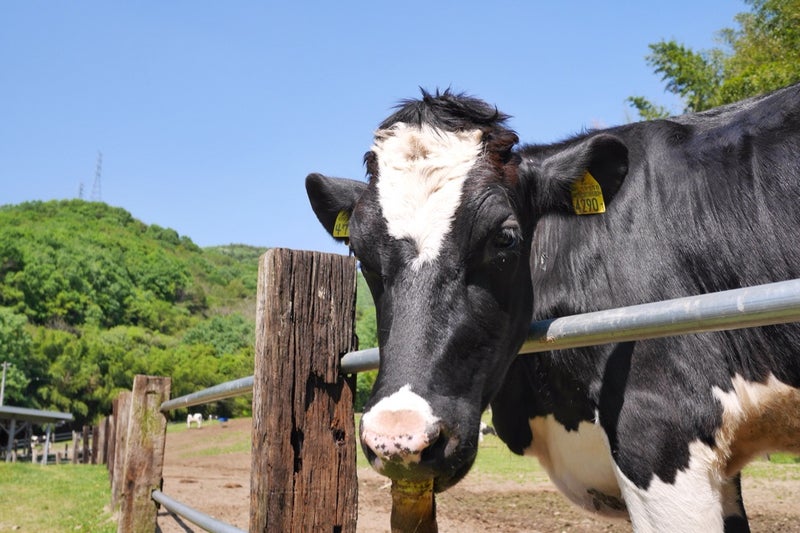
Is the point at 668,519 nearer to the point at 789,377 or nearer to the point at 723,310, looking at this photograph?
the point at 789,377

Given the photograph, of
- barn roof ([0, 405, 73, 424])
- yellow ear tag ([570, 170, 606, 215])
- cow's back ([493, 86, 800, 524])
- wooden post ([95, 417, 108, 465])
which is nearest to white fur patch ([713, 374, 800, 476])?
cow's back ([493, 86, 800, 524])

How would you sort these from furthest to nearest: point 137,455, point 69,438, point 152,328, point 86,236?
point 86,236, point 152,328, point 69,438, point 137,455

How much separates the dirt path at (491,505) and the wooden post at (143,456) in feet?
3.22

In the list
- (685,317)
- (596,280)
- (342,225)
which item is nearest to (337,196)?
(342,225)

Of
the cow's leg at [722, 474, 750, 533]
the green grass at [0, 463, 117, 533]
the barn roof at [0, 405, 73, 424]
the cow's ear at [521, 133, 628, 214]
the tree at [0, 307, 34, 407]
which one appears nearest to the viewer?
the cow's ear at [521, 133, 628, 214]

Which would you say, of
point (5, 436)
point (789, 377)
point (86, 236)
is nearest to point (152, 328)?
point (86, 236)

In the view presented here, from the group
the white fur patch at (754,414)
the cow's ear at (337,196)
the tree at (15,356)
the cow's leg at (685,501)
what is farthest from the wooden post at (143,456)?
the tree at (15,356)

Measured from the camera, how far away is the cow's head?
6.54ft

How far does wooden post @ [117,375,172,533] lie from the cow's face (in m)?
3.30

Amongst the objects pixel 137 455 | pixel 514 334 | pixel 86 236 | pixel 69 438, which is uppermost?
pixel 86 236

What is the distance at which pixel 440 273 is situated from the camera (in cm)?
236

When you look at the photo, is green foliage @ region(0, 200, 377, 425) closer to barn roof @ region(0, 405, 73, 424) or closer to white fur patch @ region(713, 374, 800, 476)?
barn roof @ region(0, 405, 73, 424)

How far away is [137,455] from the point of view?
5332 mm

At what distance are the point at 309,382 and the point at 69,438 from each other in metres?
59.4
